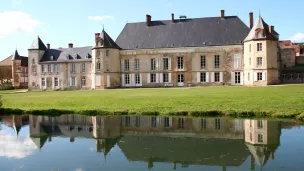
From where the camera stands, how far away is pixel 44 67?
44.4 meters

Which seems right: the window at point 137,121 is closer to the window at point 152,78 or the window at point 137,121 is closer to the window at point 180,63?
the window at point 180,63

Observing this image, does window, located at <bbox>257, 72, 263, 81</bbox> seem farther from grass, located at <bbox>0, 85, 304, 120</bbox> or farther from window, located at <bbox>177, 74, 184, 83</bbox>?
grass, located at <bbox>0, 85, 304, 120</bbox>

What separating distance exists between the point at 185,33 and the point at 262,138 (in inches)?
1145

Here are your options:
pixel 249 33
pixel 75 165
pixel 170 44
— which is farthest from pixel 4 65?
pixel 75 165

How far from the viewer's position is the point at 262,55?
33312mm

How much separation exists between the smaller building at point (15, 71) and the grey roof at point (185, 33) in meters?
20.5

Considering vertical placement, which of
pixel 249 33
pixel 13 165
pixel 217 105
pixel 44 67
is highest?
pixel 249 33

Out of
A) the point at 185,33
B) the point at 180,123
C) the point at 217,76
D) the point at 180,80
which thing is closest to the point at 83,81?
the point at 180,80

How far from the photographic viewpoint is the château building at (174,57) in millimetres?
36188

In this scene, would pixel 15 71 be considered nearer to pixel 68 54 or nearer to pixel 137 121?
pixel 68 54

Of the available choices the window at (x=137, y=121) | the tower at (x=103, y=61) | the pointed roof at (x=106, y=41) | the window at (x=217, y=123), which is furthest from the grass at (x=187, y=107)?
the pointed roof at (x=106, y=41)

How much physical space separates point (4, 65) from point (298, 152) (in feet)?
187

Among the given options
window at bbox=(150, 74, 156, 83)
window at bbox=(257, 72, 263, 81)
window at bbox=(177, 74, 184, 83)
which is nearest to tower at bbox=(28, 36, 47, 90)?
window at bbox=(150, 74, 156, 83)

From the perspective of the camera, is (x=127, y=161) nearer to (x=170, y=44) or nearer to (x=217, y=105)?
(x=217, y=105)
